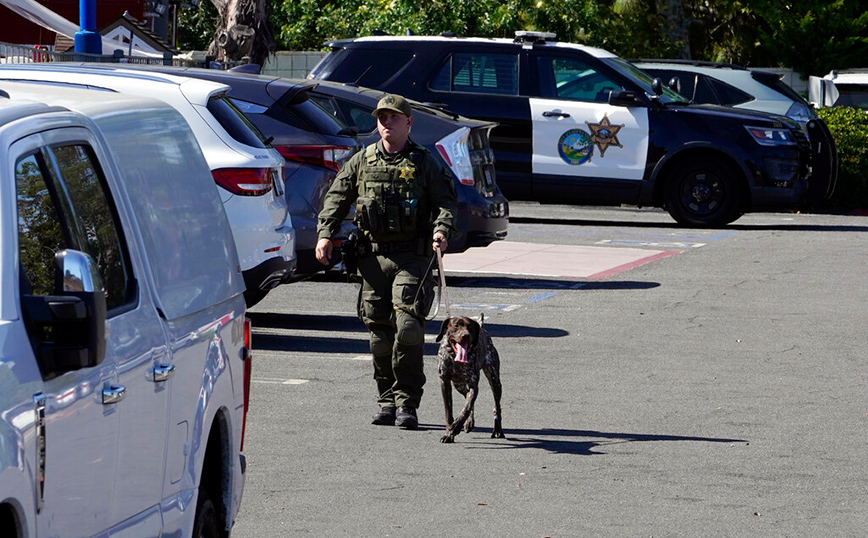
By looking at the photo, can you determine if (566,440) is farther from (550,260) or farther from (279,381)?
(550,260)

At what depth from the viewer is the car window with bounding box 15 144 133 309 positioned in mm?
3834

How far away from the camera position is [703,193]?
66.9 feet

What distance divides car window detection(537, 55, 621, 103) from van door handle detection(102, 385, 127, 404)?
16.2 m

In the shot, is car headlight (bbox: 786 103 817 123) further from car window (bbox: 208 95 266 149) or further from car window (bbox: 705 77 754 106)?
car window (bbox: 208 95 266 149)

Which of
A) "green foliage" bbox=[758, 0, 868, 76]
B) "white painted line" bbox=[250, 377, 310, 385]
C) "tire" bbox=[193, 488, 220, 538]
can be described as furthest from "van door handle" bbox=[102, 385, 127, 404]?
"green foliage" bbox=[758, 0, 868, 76]

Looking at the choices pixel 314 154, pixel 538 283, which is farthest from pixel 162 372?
pixel 538 283

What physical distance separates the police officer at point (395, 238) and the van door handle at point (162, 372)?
4079mm

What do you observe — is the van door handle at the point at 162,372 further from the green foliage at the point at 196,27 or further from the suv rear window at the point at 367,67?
the green foliage at the point at 196,27

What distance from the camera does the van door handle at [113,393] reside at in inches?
156

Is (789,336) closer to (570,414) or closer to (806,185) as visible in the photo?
(570,414)

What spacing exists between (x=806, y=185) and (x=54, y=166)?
17476mm

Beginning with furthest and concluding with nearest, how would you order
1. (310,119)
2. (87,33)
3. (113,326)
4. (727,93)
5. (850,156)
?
(850,156)
(727,93)
(87,33)
(310,119)
(113,326)

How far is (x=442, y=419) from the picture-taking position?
9.02 m

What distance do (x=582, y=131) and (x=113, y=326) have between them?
15952mm
